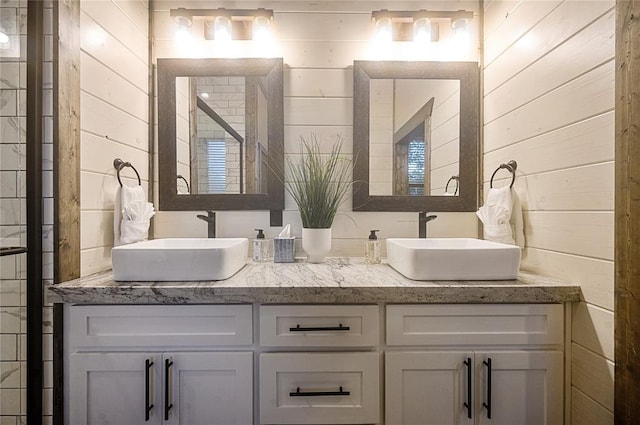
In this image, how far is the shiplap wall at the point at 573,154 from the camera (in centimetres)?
100

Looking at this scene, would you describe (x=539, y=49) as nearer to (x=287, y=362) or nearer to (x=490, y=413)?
(x=490, y=413)

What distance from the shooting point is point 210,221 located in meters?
1.65

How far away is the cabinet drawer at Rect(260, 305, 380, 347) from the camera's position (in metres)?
1.11

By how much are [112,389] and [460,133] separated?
6.24 feet

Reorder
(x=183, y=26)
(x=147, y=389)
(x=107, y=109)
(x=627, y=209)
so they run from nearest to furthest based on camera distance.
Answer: (x=627, y=209)
(x=147, y=389)
(x=107, y=109)
(x=183, y=26)

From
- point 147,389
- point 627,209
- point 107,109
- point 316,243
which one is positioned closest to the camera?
point 627,209

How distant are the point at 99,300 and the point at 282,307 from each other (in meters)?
0.63

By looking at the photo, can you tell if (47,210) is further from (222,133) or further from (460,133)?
(460,133)

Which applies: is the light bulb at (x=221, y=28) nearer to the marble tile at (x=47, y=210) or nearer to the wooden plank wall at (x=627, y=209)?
the marble tile at (x=47, y=210)

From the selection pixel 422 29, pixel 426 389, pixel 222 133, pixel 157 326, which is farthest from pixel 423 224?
pixel 157 326

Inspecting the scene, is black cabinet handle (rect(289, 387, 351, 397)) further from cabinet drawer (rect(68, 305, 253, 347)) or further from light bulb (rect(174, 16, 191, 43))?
light bulb (rect(174, 16, 191, 43))

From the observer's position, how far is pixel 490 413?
112 cm

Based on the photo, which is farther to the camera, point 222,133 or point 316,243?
point 222,133

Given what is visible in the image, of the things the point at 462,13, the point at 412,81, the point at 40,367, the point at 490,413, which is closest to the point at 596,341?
the point at 490,413
